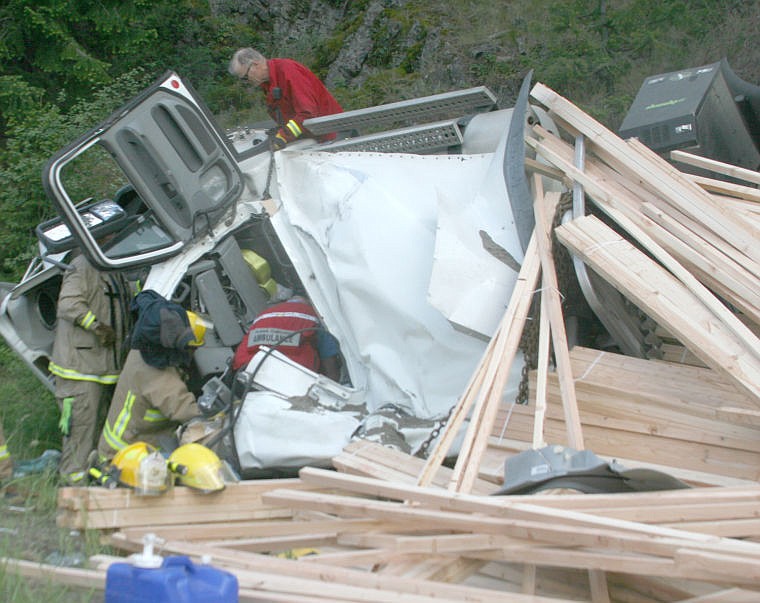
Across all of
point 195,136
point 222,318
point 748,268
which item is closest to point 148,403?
point 222,318

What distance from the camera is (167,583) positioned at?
2.94 metres

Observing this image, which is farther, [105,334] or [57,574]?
[105,334]

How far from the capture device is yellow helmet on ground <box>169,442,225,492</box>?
4.63m

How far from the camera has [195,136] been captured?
605 centimetres

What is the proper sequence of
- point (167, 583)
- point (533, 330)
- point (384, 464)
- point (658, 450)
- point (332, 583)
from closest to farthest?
point (167, 583) < point (332, 583) < point (658, 450) < point (384, 464) < point (533, 330)

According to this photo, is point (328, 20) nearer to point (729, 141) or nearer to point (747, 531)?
point (729, 141)

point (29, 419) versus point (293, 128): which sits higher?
point (293, 128)

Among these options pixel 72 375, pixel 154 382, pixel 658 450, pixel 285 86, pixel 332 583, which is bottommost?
pixel 658 450

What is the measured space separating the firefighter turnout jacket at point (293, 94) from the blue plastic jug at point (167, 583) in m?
4.80

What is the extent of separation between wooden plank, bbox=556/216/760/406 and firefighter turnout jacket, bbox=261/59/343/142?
3272 millimetres

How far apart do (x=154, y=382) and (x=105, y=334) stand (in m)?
0.81

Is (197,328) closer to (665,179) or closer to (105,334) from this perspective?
(105,334)

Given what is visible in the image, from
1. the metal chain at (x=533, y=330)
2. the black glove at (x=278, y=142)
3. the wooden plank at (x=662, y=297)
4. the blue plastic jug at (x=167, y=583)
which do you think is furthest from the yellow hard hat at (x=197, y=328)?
the blue plastic jug at (x=167, y=583)

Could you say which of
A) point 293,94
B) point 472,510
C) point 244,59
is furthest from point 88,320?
point 472,510
